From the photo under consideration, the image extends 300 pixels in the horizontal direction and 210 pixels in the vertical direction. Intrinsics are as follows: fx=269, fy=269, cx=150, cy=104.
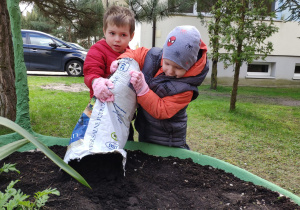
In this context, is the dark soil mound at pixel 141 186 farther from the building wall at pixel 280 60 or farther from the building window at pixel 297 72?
the building window at pixel 297 72

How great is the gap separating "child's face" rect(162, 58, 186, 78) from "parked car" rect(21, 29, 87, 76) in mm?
7397

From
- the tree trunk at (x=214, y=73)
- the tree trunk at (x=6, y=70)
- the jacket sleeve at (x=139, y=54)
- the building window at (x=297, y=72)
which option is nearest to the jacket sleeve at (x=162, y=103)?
the jacket sleeve at (x=139, y=54)

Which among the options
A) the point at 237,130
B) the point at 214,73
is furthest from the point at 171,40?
the point at 214,73

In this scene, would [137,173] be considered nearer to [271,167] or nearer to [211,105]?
[271,167]

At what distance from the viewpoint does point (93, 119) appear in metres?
1.22

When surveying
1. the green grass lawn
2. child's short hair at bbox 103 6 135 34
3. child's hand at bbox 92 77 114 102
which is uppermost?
child's short hair at bbox 103 6 135 34

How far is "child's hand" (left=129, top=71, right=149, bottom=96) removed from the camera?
1263mm

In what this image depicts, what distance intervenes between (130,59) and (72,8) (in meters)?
2.87

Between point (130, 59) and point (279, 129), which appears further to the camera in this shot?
point (279, 129)

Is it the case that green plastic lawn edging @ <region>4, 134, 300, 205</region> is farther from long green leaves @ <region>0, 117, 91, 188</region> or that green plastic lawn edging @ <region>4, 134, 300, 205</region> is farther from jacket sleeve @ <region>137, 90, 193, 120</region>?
long green leaves @ <region>0, 117, 91, 188</region>

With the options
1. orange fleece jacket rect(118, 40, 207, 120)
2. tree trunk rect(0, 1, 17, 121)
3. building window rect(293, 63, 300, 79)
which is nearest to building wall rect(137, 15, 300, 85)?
building window rect(293, 63, 300, 79)

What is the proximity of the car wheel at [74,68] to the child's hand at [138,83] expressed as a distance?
753 centimetres

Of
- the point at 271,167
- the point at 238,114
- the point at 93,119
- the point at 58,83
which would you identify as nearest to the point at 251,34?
the point at 238,114

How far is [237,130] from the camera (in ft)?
12.0
